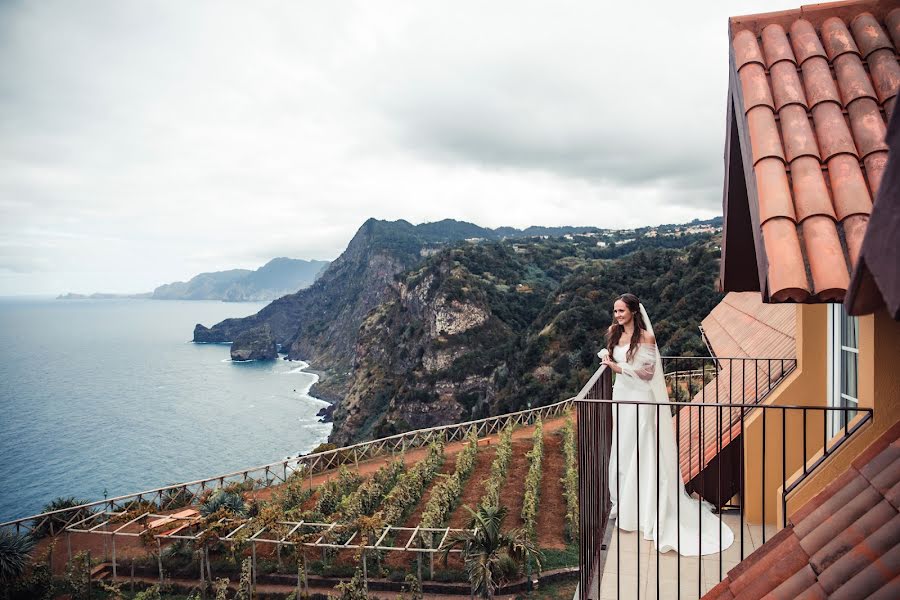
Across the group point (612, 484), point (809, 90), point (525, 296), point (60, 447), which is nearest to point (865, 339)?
point (809, 90)

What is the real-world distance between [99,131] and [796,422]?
138 metres

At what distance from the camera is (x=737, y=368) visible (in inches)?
325

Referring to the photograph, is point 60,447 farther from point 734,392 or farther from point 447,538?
point 734,392

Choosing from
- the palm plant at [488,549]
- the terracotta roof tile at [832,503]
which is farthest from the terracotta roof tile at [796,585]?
the palm plant at [488,549]

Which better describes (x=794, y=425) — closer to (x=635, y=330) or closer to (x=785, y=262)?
(x=635, y=330)

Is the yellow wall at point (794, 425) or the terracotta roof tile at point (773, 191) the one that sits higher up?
the terracotta roof tile at point (773, 191)

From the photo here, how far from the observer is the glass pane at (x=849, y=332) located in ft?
11.5

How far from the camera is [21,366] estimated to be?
12319cm

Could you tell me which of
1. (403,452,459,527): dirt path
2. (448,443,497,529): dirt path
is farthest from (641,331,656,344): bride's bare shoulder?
(403,452,459,527): dirt path

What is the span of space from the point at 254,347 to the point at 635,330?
135791 mm

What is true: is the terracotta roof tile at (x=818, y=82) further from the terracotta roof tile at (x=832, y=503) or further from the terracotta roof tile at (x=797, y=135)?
the terracotta roof tile at (x=832, y=503)

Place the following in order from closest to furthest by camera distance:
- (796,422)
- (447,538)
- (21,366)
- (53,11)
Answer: (796,422), (447,538), (53,11), (21,366)

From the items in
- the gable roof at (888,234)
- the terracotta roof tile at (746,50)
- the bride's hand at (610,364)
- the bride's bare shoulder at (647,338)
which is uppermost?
the terracotta roof tile at (746,50)

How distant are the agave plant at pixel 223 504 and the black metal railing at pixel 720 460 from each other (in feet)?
52.2
